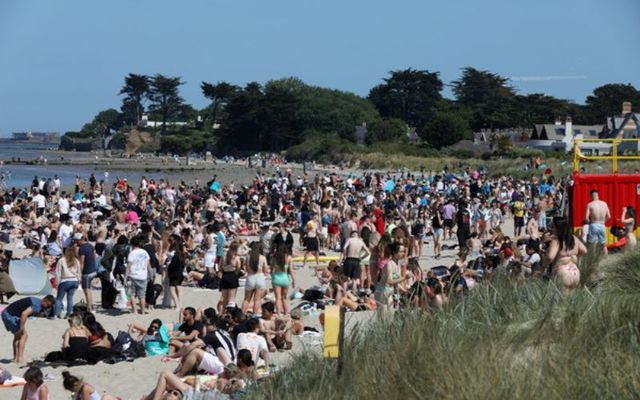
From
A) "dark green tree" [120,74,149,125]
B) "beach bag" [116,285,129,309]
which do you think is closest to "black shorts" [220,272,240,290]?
"beach bag" [116,285,129,309]

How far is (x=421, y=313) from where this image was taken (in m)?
8.38

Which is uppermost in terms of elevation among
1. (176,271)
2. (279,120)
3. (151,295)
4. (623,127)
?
(279,120)

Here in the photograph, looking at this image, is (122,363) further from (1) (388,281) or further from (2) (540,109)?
(2) (540,109)

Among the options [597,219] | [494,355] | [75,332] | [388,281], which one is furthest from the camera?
[597,219]

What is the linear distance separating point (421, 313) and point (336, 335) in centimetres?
78

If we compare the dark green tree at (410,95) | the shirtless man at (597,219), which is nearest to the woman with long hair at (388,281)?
the shirtless man at (597,219)

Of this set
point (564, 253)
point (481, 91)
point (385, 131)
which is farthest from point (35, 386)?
point (481, 91)

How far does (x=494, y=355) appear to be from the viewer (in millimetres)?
6945

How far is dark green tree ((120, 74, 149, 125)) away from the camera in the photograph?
15425 cm

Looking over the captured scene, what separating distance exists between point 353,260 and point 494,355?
26.9ft

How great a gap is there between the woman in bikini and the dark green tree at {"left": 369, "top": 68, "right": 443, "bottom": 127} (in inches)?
4335

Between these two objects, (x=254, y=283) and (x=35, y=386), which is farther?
(x=254, y=283)

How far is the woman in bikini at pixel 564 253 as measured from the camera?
9.89 meters

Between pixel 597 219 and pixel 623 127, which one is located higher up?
pixel 623 127
